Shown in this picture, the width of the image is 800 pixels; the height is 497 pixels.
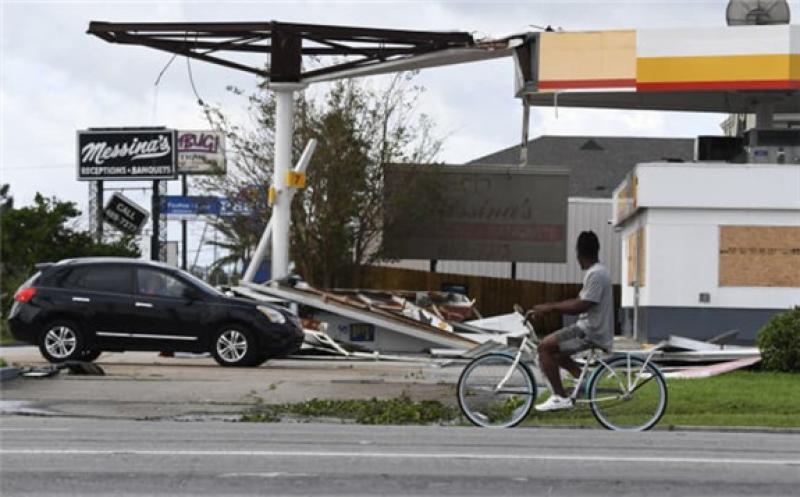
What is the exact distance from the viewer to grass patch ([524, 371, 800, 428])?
14.7 m

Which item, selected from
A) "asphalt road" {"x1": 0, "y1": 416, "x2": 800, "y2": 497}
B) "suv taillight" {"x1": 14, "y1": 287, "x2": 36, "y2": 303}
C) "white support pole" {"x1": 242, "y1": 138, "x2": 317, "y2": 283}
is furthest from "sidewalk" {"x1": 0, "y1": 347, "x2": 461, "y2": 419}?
"white support pole" {"x1": 242, "y1": 138, "x2": 317, "y2": 283}

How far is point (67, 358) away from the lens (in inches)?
877

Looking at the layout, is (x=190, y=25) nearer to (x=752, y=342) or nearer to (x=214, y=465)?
(x=752, y=342)

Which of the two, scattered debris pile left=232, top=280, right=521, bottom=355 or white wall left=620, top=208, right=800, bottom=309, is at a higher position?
white wall left=620, top=208, right=800, bottom=309

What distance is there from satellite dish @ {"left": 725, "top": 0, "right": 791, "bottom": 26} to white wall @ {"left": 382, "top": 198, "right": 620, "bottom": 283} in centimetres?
1996

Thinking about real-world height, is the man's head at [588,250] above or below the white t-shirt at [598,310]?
above

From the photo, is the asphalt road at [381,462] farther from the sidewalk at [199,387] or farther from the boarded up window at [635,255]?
the boarded up window at [635,255]

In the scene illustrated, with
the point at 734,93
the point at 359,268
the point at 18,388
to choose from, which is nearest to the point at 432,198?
the point at 359,268

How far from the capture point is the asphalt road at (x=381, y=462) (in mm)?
9414

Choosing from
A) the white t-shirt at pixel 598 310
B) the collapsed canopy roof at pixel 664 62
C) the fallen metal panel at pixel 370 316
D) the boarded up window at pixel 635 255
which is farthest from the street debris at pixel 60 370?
the boarded up window at pixel 635 255

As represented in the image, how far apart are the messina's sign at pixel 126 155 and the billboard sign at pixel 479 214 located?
2221 cm

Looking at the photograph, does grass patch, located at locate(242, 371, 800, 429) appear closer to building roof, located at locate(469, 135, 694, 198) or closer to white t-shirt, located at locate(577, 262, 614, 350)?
white t-shirt, located at locate(577, 262, 614, 350)

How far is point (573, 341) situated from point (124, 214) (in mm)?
45229

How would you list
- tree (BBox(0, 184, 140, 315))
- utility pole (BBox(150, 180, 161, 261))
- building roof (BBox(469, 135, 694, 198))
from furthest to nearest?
building roof (BBox(469, 135, 694, 198)) < utility pole (BBox(150, 180, 161, 261)) < tree (BBox(0, 184, 140, 315))
